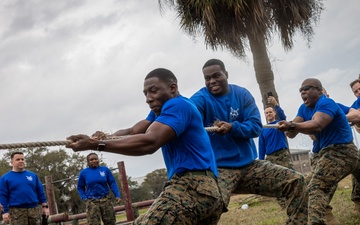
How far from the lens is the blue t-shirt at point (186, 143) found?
3129 mm

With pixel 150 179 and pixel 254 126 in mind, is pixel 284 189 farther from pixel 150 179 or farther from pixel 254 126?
pixel 150 179

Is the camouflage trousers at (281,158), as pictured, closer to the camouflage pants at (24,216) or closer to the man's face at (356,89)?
the man's face at (356,89)

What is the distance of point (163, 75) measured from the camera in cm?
346

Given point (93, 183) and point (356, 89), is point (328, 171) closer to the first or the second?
point (356, 89)

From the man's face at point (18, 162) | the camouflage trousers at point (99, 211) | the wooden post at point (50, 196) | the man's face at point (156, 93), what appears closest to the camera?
the man's face at point (156, 93)

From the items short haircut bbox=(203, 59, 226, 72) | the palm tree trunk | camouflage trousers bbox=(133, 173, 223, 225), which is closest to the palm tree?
the palm tree trunk

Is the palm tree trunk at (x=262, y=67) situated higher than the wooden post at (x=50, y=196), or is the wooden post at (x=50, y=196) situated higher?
the palm tree trunk at (x=262, y=67)

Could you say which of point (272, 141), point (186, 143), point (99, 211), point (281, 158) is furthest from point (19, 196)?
point (186, 143)

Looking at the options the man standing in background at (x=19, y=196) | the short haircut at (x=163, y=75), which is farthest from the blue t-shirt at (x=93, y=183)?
the short haircut at (x=163, y=75)

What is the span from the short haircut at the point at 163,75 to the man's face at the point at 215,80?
1.17 m

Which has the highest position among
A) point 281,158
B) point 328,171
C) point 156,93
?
point 156,93

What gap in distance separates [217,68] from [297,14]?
8.05 metres

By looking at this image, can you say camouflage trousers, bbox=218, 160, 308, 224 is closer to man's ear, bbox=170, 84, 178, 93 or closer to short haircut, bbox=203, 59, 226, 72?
short haircut, bbox=203, 59, 226, 72

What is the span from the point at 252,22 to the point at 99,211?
5736 mm
